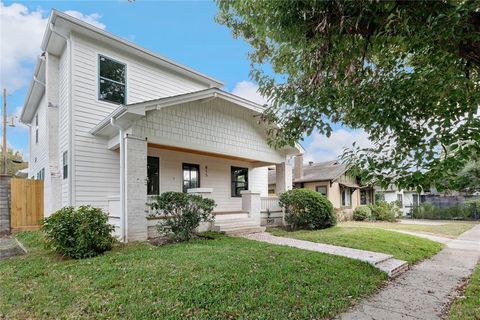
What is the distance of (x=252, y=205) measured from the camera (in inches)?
467

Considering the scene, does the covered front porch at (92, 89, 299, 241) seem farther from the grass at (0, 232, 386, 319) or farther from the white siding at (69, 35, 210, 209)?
the grass at (0, 232, 386, 319)

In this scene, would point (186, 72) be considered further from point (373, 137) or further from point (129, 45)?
point (373, 137)

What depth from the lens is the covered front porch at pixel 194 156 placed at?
8.61 m

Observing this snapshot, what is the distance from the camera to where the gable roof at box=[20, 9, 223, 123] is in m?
9.77

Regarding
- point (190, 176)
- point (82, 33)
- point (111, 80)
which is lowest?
point (190, 176)

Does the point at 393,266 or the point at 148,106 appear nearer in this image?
the point at 393,266

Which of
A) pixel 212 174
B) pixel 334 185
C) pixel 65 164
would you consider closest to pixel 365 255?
pixel 212 174

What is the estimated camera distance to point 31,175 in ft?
54.9

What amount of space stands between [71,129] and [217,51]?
19.2 ft

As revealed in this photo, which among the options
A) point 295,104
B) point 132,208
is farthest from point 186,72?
point 295,104

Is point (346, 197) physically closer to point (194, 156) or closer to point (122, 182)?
point (194, 156)

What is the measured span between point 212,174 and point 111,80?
588cm

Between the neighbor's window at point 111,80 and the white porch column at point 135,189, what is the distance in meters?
3.42

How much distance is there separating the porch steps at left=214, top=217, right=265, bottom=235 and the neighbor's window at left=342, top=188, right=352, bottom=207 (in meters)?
13.7
